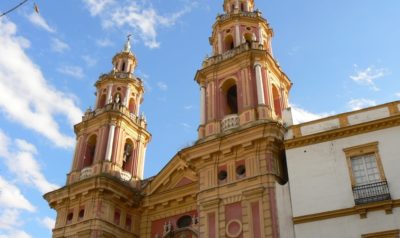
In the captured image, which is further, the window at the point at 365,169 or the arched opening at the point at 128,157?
the arched opening at the point at 128,157

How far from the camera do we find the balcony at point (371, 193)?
1658 centimetres

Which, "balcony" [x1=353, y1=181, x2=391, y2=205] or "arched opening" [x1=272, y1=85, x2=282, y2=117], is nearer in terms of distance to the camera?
"balcony" [x1=353, y1=181, x2=391, y2=205]

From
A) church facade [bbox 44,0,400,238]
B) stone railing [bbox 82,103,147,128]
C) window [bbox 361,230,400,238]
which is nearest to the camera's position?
window [bbox 361,230,400,238]

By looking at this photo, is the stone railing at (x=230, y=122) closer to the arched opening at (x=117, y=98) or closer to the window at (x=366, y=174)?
the window at (x=366, y=174)

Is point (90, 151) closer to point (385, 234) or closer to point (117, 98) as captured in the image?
point (117, 98)

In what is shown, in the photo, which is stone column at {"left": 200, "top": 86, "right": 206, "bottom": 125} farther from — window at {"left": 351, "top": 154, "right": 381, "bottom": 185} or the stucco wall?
window at {"left": 351, "top": 154, "right": 381, "bottom": 185}

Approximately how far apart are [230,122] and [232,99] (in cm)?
376

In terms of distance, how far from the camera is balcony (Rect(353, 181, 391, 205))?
1658 centimetres

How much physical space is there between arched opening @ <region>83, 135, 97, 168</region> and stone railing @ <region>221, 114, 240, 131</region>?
10700 millimetres

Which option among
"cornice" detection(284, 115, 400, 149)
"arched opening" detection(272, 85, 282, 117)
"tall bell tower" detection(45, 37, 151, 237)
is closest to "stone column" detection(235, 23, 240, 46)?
"arched opening" detection(272, 85, 282, 117)

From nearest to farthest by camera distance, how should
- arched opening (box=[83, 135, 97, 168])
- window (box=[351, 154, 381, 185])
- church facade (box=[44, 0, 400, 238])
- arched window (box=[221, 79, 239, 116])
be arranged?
1. window (box=[351, 154, 381, 185])
2. church facade (box=[44, 0, 400, 238])
3. arched window (box=[221, 79, 239, 116])
4. arched opening (box=[83, 135, 97, 168])

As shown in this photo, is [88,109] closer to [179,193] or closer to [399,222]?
[179,193]

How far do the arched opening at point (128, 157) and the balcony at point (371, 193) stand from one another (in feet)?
54.4

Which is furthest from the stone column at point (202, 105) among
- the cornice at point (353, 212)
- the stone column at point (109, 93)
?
the stone column at point (109, 93)
